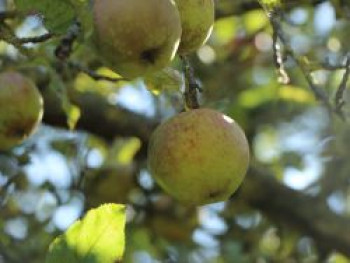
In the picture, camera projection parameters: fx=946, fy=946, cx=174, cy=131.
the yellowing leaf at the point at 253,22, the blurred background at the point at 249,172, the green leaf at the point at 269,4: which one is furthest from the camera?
the yellowing leaf at the point at 253,22

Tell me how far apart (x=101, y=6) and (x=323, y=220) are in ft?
4.99

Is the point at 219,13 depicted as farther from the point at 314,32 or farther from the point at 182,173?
the point at 182,173

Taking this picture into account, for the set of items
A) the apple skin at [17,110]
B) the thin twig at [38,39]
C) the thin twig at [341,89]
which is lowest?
the apple skin at [17,110]

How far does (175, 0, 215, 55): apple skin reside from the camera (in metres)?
1.36

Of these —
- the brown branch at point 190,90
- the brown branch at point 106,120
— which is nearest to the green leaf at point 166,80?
the brown branch at point 190,90

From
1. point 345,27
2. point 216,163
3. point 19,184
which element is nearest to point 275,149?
point 345,27

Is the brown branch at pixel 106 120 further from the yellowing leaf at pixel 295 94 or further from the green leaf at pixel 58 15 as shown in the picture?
the green leaf at pixel 58 15

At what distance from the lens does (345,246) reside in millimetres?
2561

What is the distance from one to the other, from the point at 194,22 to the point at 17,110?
577mm

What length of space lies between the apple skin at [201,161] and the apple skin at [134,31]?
182 millimetres

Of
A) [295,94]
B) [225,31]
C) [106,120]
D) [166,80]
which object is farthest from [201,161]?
[225,31]

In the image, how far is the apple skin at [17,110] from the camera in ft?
5.93

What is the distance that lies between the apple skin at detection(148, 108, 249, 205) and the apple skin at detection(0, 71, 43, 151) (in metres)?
0.47

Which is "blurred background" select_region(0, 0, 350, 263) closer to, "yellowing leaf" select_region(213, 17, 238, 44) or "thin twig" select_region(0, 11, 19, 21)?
"yellowing leaf" select_region(213, 17, 238, 44)
